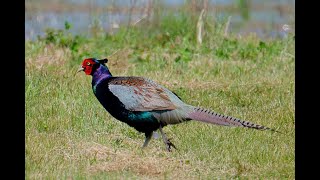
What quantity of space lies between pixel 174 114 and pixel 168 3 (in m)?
6.28

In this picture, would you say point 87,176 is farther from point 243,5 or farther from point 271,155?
point 243,5

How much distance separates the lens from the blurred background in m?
13.4

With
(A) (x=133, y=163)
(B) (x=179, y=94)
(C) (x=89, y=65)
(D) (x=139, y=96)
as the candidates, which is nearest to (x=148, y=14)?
(B) (x=179, y=94)

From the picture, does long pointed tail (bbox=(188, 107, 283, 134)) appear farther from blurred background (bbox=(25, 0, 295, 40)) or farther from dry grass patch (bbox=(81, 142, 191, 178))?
blurred background (bbox=(25, 0, 295, 40))

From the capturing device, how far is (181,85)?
10984 millimetres

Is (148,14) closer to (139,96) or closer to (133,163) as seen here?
(139,96)

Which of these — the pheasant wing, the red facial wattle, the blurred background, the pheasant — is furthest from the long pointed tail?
the blurred background

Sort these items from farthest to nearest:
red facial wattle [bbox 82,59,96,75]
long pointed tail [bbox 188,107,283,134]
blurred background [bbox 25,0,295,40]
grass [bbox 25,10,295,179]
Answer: blurred background [bbox 25,0,295,40]
red facial wattle [bbox 82,59,96,75]
long pointed tail [bbox 188,107,283,134]
grass [bbox 25,10,295,179]

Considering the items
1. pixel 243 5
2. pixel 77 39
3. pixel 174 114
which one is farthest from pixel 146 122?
pixel 243 5

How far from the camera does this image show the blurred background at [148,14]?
13414 millimetres

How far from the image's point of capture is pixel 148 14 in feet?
44.2

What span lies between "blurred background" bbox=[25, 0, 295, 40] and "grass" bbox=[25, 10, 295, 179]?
213 mm

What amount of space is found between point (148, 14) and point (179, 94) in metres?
3.16

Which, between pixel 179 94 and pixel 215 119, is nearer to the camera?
pixel 215 119
